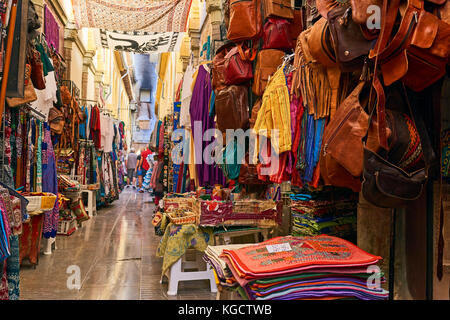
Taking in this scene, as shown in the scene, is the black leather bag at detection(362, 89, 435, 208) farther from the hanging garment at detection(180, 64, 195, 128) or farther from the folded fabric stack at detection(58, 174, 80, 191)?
the folded fabric stack at detection(58, 174, 80, 191)

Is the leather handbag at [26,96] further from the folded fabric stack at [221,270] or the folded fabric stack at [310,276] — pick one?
the folded fabric stack at [310,276]

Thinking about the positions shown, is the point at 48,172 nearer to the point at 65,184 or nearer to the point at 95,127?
the point at 65,184

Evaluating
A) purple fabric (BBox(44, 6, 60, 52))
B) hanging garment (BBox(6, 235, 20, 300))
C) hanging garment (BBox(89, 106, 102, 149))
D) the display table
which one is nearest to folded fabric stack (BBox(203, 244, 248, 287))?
hanging garment (BBox(6, 235, 20, 300))

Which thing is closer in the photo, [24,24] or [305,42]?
[305,42]

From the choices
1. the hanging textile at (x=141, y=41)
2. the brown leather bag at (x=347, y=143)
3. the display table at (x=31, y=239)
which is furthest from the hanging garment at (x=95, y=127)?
the brown leather bag at (x=347, y=143)

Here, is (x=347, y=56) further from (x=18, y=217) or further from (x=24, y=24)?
(x=24, y=24)

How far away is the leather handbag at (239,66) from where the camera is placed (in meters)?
3.16

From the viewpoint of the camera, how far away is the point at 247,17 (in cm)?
305

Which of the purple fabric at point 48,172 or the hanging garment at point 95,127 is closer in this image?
the purple fabric at point 48,172

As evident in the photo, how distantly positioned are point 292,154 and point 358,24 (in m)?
1.03

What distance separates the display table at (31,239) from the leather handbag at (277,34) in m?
2.68

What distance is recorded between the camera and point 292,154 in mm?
2377

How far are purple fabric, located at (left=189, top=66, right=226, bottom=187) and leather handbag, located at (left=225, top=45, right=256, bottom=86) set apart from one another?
1026 millimetres
